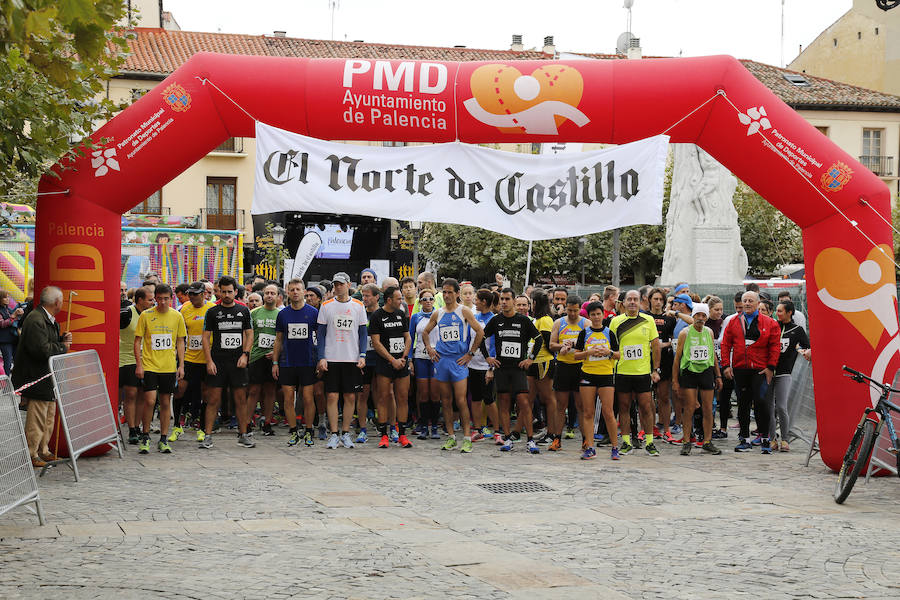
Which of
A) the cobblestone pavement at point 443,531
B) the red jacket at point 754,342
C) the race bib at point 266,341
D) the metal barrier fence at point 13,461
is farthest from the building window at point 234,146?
the metal barrier fence at point 13,461

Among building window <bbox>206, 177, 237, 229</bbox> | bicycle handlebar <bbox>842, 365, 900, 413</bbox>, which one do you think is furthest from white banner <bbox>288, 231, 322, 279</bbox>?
bicycle handlebar <bbox>842, 365, 900, 413</bbox>

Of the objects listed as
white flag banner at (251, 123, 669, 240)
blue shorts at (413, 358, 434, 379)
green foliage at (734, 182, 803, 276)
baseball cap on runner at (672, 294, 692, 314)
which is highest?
green foliage at (734, 182, 803, 276)

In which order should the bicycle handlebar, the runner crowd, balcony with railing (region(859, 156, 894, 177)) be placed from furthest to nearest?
1. balcony with railing (region(859, 156, 894, 177))
2. the runner crowd
3. the bicycle handlebar

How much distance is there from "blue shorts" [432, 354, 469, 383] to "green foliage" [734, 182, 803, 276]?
32.7 meters

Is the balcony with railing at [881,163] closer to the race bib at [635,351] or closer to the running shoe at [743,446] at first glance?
the running shoe at [743,446]

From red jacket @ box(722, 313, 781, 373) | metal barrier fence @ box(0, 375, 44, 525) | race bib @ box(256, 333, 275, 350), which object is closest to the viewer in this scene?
metal barrier fence @ box(0, 375, 44, 525)

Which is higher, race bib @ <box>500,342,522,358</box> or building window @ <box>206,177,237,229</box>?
building window @ <box>206,177,237,229</box>

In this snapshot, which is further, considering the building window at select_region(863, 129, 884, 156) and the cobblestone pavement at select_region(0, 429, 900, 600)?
the building window at select_region(863, 129, 884, 156)

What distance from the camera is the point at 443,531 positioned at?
723 centimetres

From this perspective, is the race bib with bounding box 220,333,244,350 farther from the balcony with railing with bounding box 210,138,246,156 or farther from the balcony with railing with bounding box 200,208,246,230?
the balcony with railing with bounding box 210,138,246,156

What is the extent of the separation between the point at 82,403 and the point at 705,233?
18460 mm

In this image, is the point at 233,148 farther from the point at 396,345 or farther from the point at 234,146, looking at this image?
the point at 396,345

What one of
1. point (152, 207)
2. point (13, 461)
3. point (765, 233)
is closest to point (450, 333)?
point (13, 461)

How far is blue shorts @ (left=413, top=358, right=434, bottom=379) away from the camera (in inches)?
482
